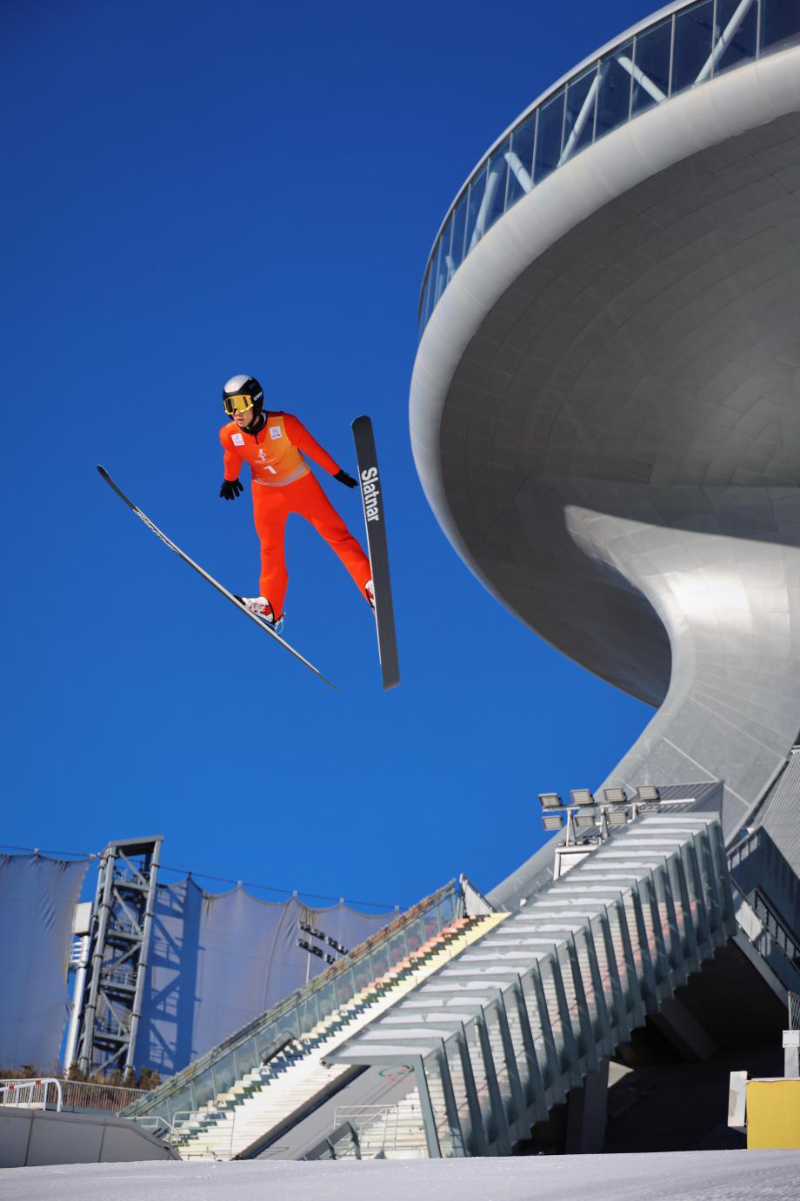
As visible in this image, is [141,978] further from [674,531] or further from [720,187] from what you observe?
[720,187]

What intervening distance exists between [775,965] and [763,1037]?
2.52m

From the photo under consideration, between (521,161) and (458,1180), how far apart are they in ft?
59.7

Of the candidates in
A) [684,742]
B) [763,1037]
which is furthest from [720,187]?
[763,1037]

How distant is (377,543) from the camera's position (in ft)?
61.6

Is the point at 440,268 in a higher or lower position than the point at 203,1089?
higher

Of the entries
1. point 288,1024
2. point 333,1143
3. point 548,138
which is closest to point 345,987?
point 288,1024

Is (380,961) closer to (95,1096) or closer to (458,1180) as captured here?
(95,1096)

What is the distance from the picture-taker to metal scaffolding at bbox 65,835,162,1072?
3722cm

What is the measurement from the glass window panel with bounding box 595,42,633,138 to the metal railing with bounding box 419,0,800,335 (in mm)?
15

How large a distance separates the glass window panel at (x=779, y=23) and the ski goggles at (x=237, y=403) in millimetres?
8863

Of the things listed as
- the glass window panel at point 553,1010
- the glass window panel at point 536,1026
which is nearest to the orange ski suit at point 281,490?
the glass window panel at point 553,1010

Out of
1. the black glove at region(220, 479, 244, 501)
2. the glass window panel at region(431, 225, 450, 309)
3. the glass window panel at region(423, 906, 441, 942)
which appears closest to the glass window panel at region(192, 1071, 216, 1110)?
the glass window panel at region(423, 906, 441, 942)

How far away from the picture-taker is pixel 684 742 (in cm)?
2658

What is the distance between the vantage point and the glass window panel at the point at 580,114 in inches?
811
